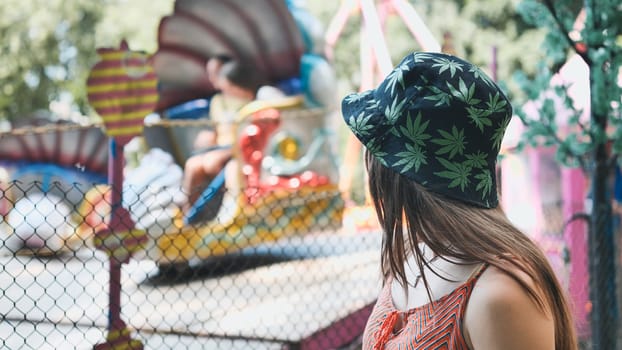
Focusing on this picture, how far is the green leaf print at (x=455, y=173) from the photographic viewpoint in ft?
3.76

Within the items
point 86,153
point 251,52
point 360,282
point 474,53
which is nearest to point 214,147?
point 251,52

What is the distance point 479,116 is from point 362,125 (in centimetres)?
21

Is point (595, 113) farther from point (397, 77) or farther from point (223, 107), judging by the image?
point (223, 107)

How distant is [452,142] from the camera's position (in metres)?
1.15

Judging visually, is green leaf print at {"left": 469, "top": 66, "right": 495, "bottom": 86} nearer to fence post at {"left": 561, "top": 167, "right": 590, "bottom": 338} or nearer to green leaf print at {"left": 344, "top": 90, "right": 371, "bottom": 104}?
green leaf print at {"left": 344, "top": 90, "right": 371, "bottom": 104}

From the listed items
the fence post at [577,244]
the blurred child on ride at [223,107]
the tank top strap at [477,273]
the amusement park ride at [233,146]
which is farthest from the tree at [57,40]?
the tank top strap at [477,273]

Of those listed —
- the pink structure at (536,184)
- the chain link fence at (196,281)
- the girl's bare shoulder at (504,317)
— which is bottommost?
the chain link fence at (196,281)

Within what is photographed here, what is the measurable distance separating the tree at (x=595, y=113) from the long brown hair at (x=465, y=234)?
2.10 metres

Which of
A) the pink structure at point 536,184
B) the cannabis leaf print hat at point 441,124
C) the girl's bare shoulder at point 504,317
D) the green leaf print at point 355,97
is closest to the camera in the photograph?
the girl's bare shoulder at point 504,317

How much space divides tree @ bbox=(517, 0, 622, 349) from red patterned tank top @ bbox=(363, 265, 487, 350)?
2.14m

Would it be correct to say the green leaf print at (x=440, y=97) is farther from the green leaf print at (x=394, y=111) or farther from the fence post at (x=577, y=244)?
the fence post at (x=577, y=244)

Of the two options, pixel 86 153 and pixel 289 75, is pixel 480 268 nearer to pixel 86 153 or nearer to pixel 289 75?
pixel 289 75

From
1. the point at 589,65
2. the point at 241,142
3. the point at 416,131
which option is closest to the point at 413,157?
the point at 416,131

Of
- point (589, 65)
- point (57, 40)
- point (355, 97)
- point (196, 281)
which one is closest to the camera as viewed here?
point (355, 97)
